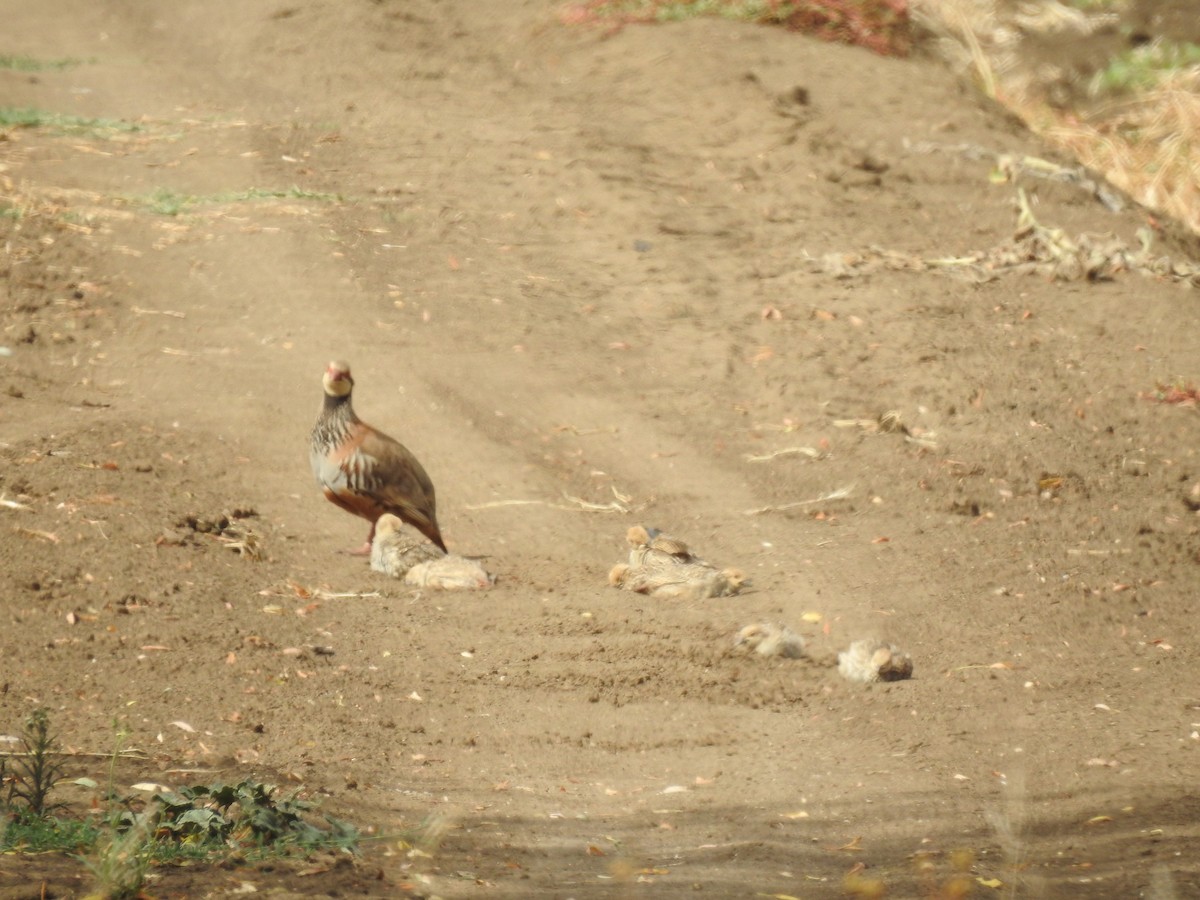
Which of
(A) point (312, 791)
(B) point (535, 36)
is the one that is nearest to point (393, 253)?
(B) point (535, 36)

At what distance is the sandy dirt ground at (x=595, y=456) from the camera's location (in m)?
5.01

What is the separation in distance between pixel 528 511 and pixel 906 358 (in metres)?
3.03

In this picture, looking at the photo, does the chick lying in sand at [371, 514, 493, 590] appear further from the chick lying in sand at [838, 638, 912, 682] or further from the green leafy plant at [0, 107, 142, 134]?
the green leafy plant at [0, 107, 142, 134]

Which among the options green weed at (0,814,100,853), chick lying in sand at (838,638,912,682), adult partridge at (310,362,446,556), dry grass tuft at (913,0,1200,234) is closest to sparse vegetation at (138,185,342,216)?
adult partridge at (310,362,446,556)

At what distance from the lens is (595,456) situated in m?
8.70

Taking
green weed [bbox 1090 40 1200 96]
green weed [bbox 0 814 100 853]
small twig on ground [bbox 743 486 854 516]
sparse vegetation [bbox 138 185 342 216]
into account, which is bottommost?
green weed [bbox 0 814 100 853]

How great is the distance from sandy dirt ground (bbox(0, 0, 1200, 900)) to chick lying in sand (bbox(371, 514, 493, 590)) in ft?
0.32

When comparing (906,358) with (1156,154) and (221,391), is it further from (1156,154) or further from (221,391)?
(1156,154)

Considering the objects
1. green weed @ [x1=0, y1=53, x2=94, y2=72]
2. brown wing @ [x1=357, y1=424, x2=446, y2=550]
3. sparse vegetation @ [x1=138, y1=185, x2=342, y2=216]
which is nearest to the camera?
brown wing @ [x1=357, y1=424, x2=446, y2=550]

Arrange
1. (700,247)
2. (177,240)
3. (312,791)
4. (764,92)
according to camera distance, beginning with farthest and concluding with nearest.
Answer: (764,92) < (700,247) < (177,240) < (312,791)

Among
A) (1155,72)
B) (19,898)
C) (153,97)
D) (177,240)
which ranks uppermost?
(1155,72)

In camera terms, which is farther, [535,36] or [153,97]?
→ [535,36]

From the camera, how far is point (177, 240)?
34.2 feet

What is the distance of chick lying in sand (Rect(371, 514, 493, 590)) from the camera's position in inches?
273
